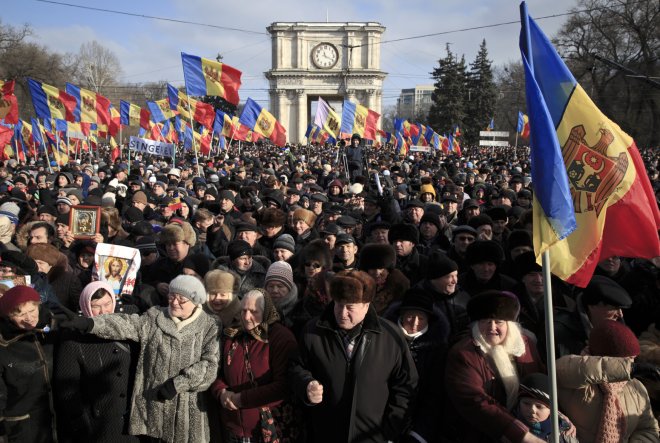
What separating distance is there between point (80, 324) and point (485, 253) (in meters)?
3.26

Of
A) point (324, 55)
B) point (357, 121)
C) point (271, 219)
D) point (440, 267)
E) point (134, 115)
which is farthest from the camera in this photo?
point (324, 55)

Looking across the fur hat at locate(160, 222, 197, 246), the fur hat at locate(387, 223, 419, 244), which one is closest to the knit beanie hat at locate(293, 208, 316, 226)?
the fur hat at locate(387, 223, 419, 244)

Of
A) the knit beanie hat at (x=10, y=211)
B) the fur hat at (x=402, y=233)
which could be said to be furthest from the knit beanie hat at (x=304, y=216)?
the knit beanie hat at (x=10, y=211)

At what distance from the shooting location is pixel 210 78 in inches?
507

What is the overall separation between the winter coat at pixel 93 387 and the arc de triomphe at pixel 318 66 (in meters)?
64.6

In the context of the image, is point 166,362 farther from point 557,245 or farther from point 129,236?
point 129,236

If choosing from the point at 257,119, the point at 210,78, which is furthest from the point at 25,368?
the point at 257,119

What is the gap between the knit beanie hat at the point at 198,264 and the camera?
548 cm

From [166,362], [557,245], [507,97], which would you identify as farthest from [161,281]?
[507,97]

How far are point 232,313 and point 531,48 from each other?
2.61 m

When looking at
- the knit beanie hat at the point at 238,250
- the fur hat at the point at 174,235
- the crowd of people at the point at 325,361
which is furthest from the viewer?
the fur hat at the point at 174,235

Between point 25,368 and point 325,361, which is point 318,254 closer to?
point 325,361

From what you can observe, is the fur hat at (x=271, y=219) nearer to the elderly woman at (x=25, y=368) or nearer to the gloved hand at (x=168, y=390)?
the elderly woman at (x=25, y=368)

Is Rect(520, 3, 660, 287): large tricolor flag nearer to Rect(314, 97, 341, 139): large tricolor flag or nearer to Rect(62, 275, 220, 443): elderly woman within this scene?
Rect(62, 275, 220, 443): elderly woman
